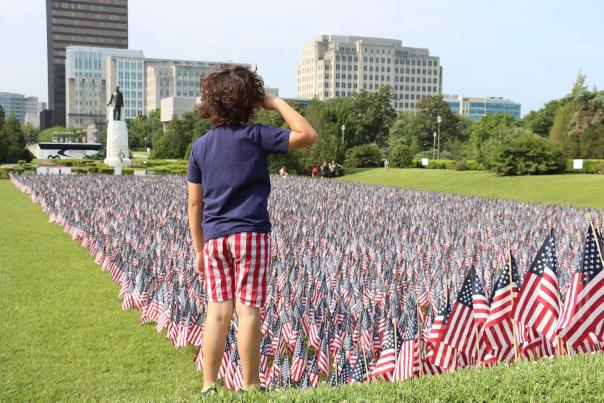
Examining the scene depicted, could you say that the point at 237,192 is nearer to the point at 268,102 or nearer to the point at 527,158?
the point at 268,102

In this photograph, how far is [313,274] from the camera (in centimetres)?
841

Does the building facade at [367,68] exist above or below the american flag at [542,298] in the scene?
above

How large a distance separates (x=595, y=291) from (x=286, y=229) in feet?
28.3

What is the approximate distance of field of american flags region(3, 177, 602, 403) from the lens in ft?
16.7

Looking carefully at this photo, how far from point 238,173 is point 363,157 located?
4945cm

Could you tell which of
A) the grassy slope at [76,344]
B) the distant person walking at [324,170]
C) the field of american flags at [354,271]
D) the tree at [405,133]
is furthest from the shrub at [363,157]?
the grassy slope at [76,344]

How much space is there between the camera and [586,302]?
16.1 ft

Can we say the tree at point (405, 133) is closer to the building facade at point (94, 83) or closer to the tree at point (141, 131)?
the tree at point (141, 131)

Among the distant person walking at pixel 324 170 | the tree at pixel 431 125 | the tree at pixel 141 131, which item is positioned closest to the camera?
the distant person walking at pixel 324 170

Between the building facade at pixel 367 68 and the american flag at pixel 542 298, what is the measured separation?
15708cm

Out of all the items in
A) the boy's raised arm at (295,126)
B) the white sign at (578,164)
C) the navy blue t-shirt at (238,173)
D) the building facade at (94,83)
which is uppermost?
the building facade at (94,83)

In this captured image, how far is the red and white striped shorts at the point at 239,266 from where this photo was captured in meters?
3.99

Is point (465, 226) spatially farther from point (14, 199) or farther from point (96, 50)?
point (96, 50)

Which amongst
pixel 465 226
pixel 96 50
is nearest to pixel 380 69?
pixel 96 50
